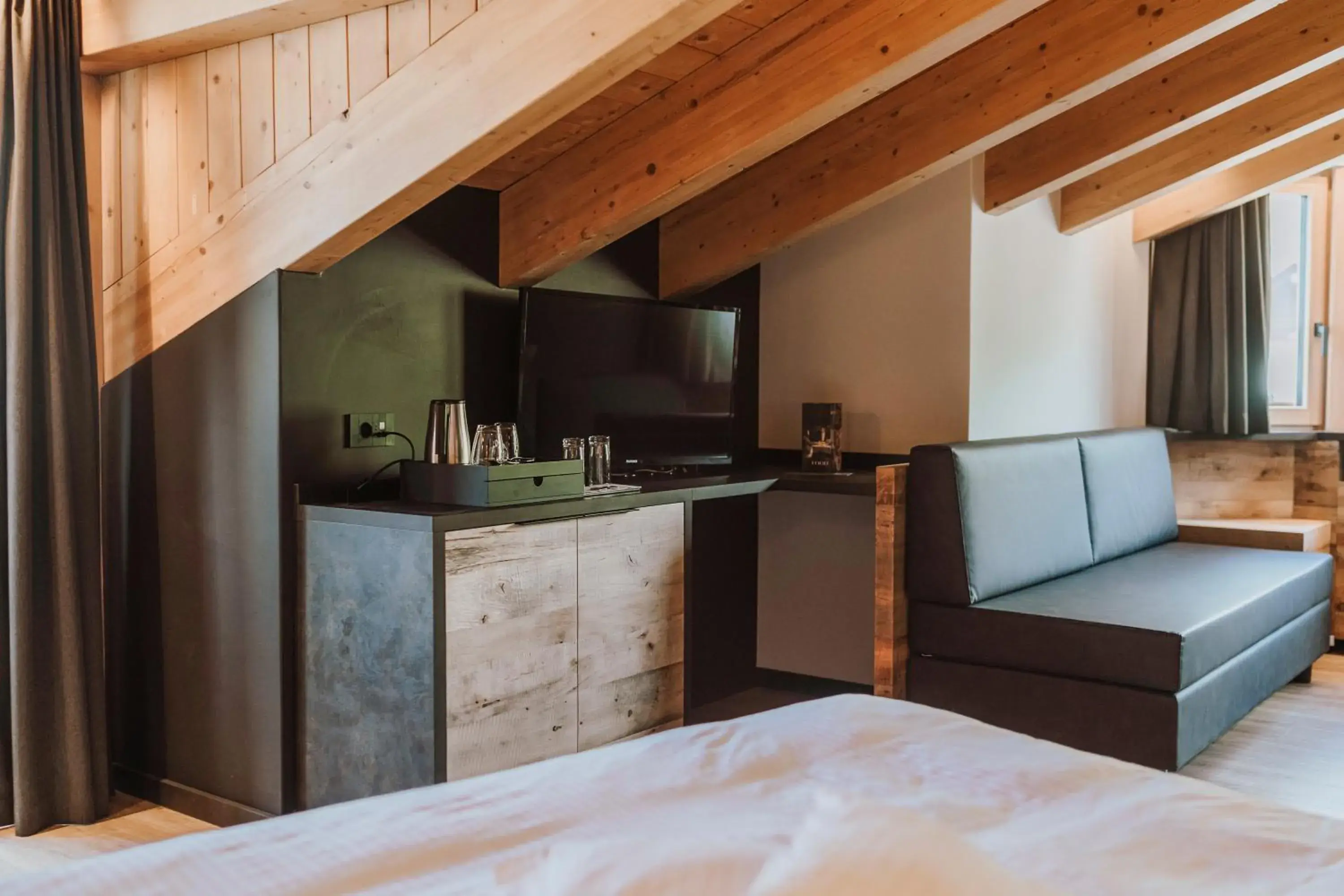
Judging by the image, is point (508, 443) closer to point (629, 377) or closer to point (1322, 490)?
point (629, 377)

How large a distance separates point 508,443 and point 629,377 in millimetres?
716

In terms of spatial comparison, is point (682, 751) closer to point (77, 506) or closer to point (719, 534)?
point (77, 506)

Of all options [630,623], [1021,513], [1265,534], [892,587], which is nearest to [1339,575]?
[1265,534]

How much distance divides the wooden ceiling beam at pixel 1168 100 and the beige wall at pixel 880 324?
0.20m

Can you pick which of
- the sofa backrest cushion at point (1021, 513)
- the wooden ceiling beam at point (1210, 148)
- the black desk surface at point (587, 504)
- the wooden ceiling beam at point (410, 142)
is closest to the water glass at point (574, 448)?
A: the black desk surface at point (587, 504)

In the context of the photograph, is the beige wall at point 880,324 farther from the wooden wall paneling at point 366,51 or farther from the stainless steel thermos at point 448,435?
the wooden wall paneling at point 366,51

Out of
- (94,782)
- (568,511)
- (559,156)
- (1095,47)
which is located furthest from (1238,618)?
(94,782)

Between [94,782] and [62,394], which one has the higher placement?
[62,394]

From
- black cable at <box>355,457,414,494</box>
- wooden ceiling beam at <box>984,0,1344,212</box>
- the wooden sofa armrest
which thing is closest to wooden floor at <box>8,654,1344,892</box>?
the wooden sofa armrest

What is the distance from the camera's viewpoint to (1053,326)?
480 cm

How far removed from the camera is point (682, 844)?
1.26 meters

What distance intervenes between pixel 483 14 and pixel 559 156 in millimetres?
875

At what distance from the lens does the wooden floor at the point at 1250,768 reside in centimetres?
306

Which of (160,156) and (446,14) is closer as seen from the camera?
(446,14)
